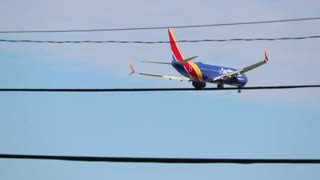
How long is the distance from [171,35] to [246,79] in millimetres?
23975

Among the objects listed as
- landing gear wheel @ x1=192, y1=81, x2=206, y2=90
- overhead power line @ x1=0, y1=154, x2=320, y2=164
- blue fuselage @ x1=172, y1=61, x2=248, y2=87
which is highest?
blue fuselage @ x1=172, y1=61, x2=248, y2=87

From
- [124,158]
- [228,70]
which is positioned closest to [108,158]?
[124,158]

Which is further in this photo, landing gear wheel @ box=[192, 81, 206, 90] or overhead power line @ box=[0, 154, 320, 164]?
landing gear wheel @ box=[192, 81, 206, 90]

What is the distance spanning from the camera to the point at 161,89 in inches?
569

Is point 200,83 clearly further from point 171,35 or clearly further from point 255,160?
point 255,160

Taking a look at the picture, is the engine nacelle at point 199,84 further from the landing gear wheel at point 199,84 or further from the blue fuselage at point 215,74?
the blue fuselage at point 215,74

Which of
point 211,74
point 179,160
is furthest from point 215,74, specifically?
point 179,160

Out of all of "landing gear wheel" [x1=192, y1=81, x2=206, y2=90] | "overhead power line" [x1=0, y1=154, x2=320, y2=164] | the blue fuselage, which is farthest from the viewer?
the blue fuselage

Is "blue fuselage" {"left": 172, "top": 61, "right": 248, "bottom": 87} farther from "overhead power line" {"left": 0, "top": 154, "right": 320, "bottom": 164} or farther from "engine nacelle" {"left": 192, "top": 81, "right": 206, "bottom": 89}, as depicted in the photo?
"overhead power line" {"left": 0, "top": 154, "right": 320, "bottom": 164}

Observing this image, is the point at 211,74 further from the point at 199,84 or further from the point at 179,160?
the point at 179,160

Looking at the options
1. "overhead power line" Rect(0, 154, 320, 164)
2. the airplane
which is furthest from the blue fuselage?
"overhead power line" Rect(0, 154, 320, 164)

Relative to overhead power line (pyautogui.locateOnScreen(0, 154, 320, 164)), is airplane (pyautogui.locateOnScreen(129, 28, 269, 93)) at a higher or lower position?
higher

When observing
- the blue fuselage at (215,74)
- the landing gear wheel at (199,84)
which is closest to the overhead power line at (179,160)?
the landing gear wheel at (199,84)

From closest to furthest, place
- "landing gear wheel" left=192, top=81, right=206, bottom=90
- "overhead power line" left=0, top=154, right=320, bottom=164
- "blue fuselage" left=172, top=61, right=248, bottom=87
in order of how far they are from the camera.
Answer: "overhead power line" left=0, top=154, right=320, bottom=164 → "landing gear wheel" left=192, top=81, right=206, bottom=90 → "blue fuselage" left=172, top=61, right=248, bottom=87
